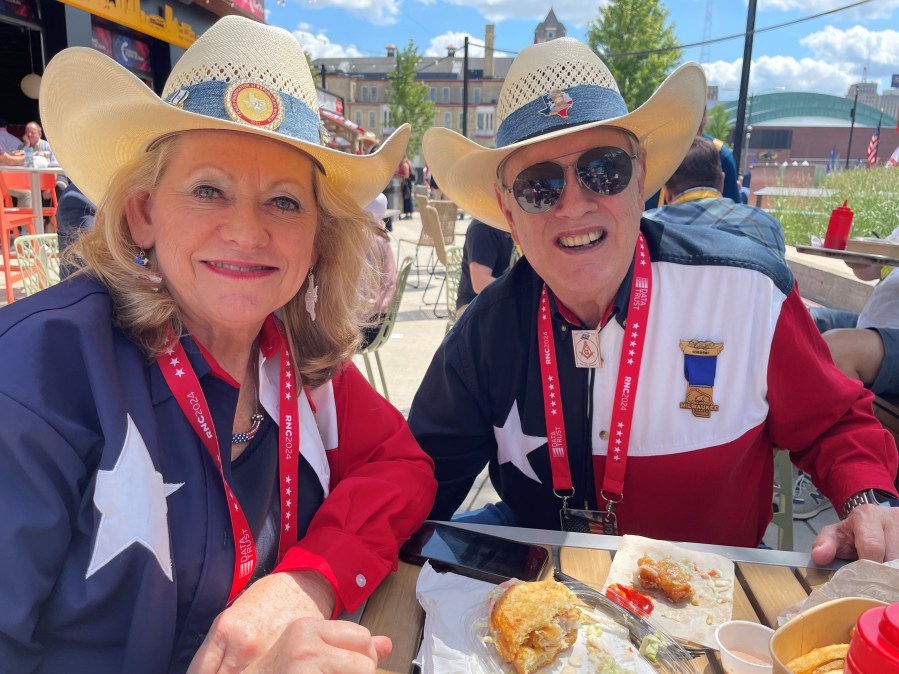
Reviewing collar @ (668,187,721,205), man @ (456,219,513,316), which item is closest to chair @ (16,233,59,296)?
man @ (456,219,513,316)

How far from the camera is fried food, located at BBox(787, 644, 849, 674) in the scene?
920 mm

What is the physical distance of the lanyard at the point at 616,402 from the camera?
1.87m

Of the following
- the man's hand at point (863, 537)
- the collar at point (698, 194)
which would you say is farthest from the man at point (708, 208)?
the man's hand at point (863, 537)

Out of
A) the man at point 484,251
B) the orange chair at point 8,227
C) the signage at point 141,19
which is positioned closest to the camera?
the man at point 484,251

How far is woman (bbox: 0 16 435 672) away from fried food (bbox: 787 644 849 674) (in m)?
0.67

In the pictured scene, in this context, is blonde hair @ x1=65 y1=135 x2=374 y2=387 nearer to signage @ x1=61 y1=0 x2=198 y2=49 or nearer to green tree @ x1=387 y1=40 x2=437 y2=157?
signage @ x1=61 y1=0 x2=198 y2=49

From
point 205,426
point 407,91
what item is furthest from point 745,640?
point 407,91

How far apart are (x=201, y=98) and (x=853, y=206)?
33.1ft

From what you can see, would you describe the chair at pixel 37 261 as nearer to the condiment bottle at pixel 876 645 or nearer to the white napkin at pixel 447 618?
the white napkin at pixel 447 618

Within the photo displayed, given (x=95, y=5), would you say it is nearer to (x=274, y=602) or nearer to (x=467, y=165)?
(x=467, y=165)

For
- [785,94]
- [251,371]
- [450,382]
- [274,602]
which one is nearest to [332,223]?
[251,371]

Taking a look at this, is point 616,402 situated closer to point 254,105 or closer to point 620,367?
point 620,367

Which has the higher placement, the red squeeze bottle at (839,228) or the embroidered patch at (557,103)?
the embroidered patch at (557,103)

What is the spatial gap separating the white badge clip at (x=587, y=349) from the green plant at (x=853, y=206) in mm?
7872
